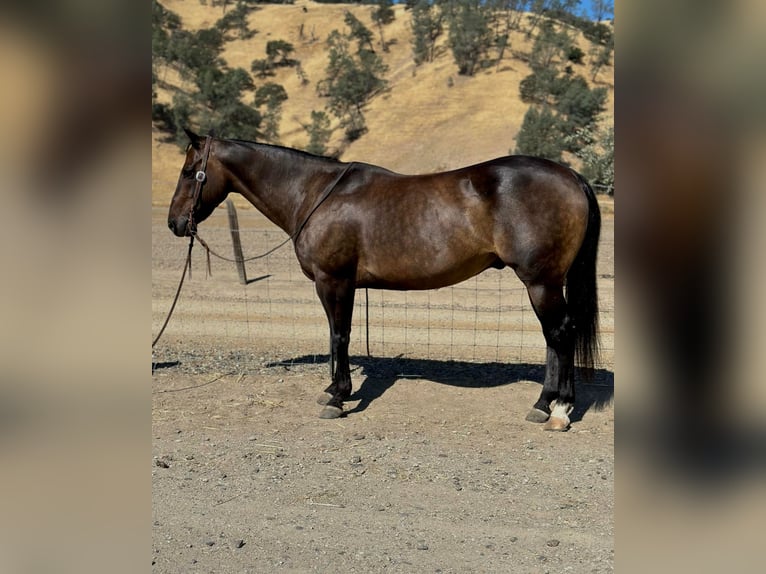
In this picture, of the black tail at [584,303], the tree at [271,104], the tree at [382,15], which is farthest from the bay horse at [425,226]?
the tree at [382,15]

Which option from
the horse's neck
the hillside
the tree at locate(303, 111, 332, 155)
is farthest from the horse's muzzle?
the tree at locate(303, 111, 332, 155)

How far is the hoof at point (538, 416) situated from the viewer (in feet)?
19.1

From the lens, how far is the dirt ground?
3.60 m

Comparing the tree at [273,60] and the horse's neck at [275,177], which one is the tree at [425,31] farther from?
the horse's neck at [275,177]

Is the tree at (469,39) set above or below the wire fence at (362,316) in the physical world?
above

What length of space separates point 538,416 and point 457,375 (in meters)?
1.41

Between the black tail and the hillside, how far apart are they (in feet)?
68.1

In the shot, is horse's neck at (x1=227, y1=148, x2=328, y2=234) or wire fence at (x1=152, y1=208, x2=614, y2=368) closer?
horse's neck at (x1=227, y1=148, x2=328, y2=234)

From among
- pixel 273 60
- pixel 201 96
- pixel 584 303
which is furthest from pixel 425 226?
pixel 273 60

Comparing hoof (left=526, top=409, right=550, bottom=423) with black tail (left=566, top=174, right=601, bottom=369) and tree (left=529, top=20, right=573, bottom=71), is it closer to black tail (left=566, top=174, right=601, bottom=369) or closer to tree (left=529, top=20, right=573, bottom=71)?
black tail (left=566, top=174, right=601, bottom=369)

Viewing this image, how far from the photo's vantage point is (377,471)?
15.7 feet
